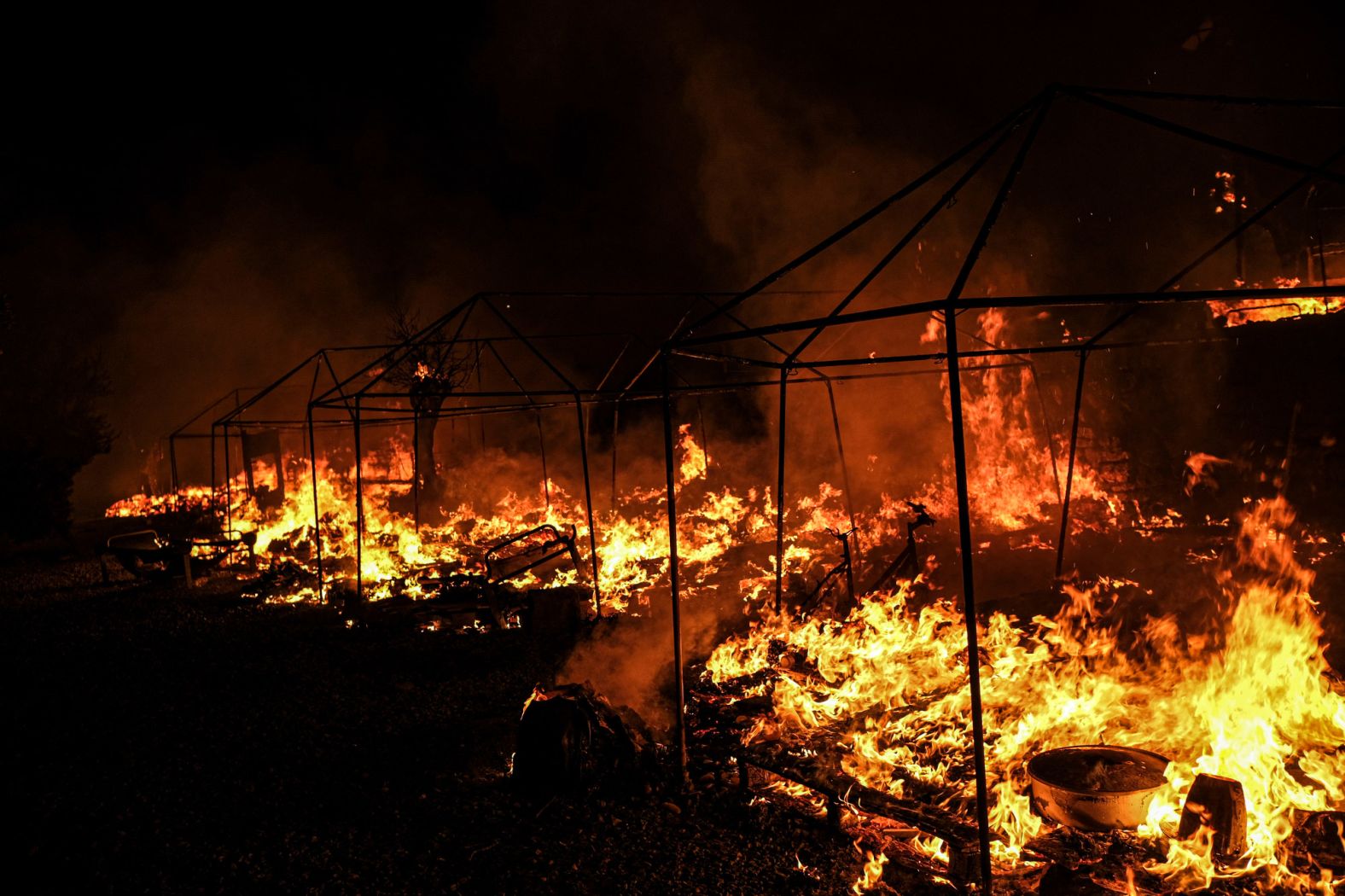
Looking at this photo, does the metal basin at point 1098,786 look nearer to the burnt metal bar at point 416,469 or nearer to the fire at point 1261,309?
the fire at point 1261,309

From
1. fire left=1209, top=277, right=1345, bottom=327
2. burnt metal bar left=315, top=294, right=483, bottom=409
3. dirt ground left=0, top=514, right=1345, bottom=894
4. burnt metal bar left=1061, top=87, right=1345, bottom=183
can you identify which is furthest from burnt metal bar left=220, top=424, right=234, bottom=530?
fire left=1209, top=277, right=1345, bottom=327

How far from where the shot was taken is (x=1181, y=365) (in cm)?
1038

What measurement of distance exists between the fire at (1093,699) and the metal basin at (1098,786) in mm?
201

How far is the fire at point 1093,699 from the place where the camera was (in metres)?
4.78

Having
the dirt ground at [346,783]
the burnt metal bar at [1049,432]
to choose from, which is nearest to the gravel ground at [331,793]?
the dirt ground at [346,783]

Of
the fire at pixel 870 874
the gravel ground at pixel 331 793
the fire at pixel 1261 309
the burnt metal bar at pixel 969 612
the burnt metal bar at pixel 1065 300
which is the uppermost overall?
the fire at pixel 1261 309

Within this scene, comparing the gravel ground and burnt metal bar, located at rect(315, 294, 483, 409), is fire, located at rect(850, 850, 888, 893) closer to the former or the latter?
the gravel ground

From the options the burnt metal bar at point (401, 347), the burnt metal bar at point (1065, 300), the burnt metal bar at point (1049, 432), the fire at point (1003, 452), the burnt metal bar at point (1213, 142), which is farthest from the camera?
the fire at point (1003, 452)

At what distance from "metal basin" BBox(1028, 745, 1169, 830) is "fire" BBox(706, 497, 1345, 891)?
0.66 feet

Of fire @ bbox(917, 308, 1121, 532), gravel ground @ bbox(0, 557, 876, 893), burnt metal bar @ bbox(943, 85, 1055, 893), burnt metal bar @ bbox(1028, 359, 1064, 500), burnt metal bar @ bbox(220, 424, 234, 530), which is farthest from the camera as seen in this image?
burnt metal bar @ bbox(220, 424, 234, 530)

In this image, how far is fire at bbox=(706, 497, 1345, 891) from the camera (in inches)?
188

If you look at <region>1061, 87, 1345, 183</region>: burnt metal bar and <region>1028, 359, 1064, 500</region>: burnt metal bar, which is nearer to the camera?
<region>1061, 87, 1345, 183</region>: burnt metal bar

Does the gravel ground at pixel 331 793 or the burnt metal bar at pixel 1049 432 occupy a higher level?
the burnt metal bar at pixel 1049 432

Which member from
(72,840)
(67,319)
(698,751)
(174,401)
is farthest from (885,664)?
(67,319)
